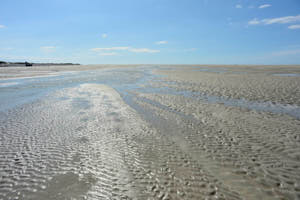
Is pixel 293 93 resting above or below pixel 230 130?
above

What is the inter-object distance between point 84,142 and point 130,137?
1723 millimetres

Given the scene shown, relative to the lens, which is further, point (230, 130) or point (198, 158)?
point (230, 130)

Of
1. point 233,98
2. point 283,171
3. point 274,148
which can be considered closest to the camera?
point 283,171

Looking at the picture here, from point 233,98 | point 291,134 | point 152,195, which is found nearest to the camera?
point 152,195

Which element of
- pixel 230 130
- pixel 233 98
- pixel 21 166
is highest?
pixel 233 98

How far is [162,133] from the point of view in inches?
272

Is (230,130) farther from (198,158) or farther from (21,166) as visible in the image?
(21,166)

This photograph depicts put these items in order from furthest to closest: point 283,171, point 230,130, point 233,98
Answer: point 233,98 < point 230,130 < point 283,171

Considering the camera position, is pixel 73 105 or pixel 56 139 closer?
pixel 56 139

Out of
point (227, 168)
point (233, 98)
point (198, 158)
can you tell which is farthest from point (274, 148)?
point (233, 98)

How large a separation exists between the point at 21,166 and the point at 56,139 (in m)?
1.68

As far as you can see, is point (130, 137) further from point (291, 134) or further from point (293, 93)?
point (293, 93)

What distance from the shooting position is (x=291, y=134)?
6.62 meters

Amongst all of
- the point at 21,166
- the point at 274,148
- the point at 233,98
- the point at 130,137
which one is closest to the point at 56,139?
the point at 21,166
